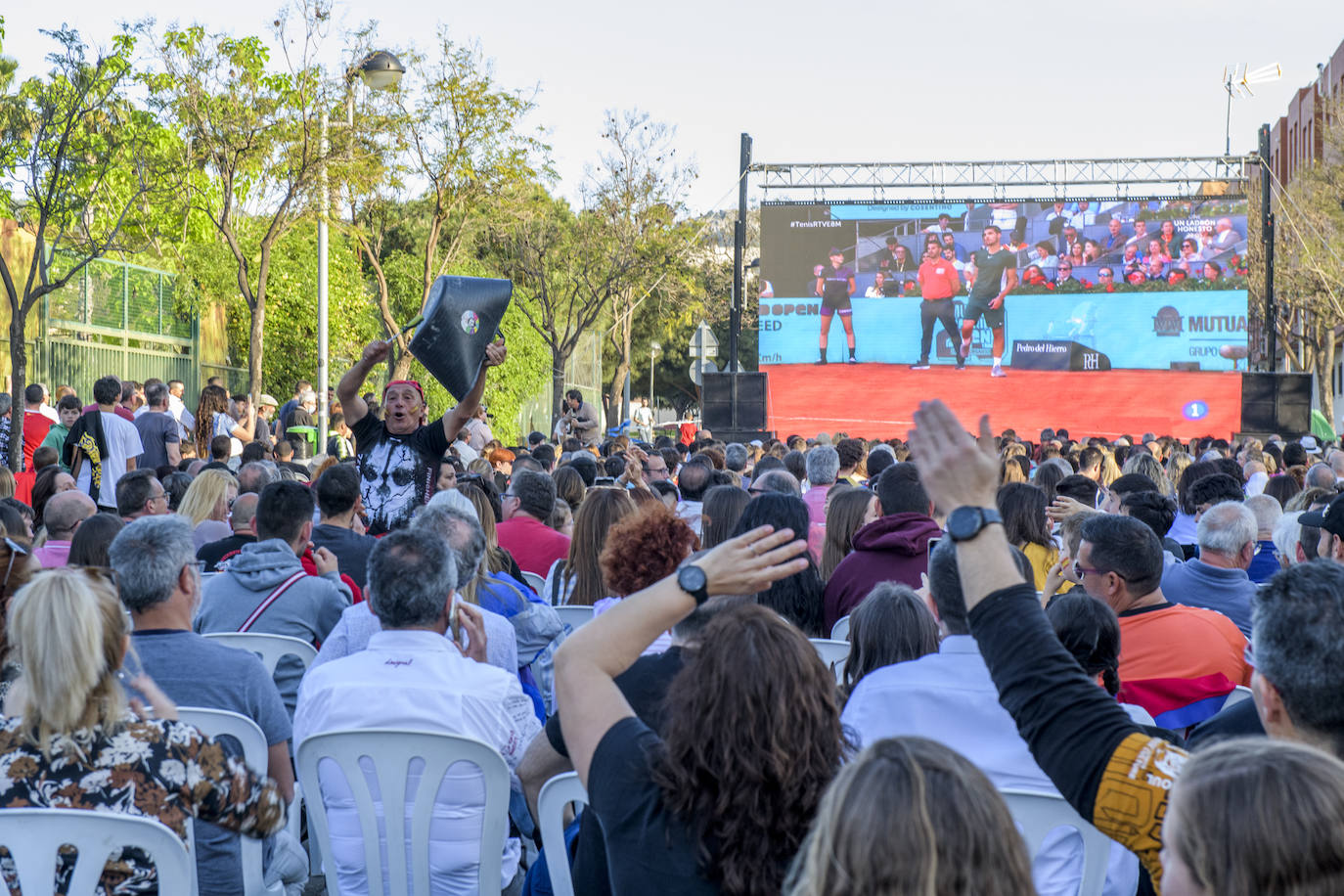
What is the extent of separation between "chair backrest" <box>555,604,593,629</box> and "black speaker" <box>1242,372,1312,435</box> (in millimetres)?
23499

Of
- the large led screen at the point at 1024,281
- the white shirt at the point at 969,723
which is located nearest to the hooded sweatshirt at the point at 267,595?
the white shirt at the point at 969,723

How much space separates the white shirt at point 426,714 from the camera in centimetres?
346

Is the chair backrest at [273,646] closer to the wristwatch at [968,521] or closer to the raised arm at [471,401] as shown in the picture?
the raised arm at [471,401]

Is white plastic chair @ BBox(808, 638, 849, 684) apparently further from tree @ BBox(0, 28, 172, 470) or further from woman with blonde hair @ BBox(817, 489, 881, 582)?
tree @ BBox(0, 28, 172, 470)

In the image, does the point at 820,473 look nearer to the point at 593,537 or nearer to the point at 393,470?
the point at 393,470

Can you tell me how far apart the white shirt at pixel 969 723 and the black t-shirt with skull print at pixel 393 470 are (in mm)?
4004

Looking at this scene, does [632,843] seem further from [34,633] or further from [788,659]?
[34,633]

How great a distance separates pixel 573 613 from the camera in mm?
5582

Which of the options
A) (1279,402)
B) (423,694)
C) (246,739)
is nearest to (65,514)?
(246,739)

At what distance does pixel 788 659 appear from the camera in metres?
2.19

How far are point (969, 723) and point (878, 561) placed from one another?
2528 millimetres

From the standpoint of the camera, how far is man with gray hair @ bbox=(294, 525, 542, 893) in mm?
3467

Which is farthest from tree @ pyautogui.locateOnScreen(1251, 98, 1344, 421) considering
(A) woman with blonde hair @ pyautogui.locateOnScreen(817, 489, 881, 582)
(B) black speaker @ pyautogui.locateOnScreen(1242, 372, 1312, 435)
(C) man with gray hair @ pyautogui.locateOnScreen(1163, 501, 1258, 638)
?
(C) man with gray hair @ pyautogui.locateOnScreen(1163, 501, 1258, 638)

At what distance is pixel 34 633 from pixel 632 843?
1358mm
